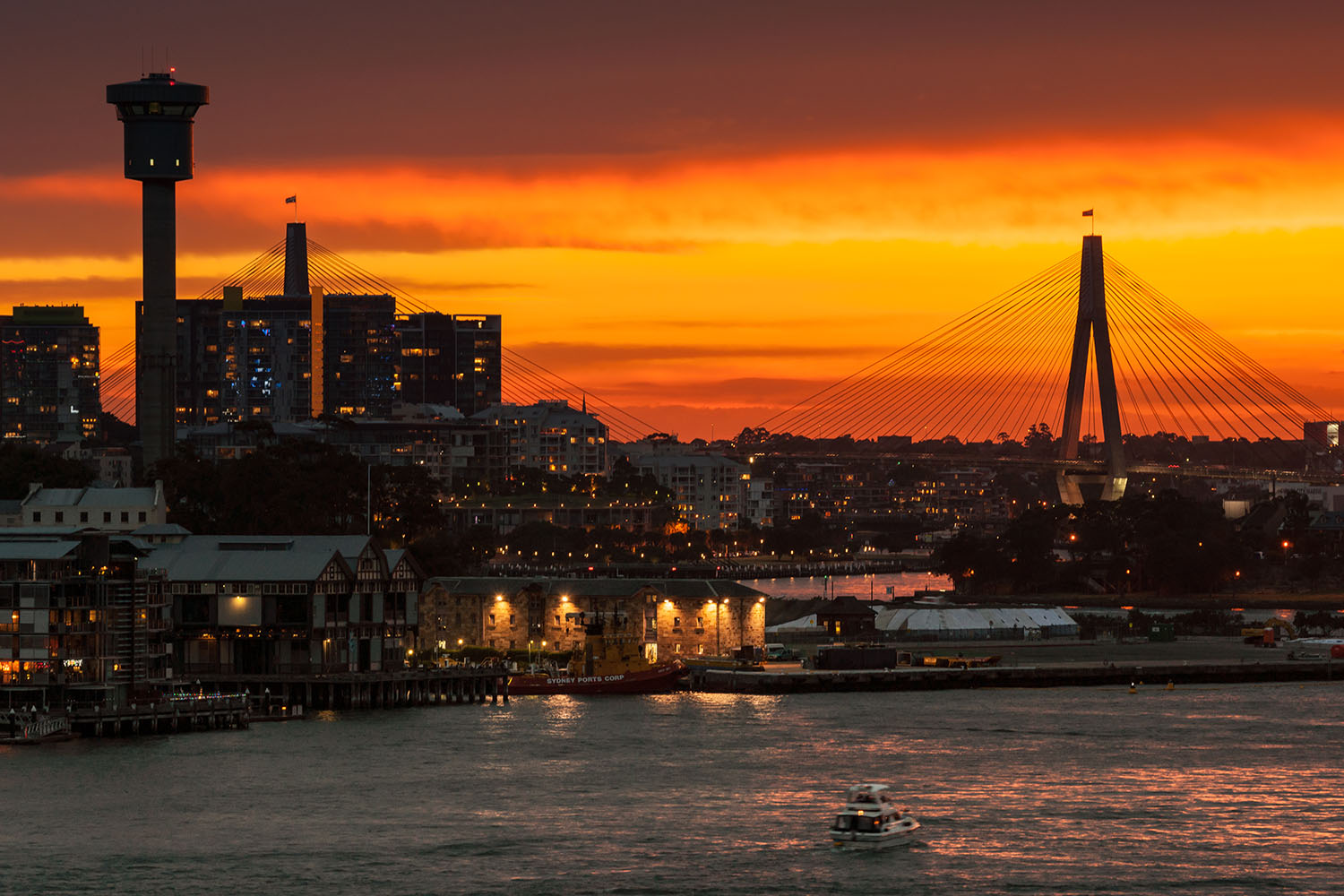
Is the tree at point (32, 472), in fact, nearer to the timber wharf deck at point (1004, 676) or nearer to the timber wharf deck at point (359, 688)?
the timber wharf deck at point (359, 688)

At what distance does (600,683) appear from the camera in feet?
266

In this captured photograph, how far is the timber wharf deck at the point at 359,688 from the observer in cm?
7738

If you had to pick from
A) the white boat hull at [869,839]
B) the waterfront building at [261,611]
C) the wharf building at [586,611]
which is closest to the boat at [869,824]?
the white boat hull at [869,839]

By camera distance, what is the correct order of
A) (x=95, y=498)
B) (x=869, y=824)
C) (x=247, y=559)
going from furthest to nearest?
(x=95, y=498), (x=247, y=559), (x=869, y=824)

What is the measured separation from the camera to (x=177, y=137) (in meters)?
Answer: 161

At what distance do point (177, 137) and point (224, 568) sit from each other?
89.5m

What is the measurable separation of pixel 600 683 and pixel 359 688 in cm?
914

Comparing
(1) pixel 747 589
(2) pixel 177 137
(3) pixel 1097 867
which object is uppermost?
(2) pixel 177 137

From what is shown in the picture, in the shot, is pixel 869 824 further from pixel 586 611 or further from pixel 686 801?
pixel 586 611

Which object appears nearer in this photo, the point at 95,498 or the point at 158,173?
the point at 95,498

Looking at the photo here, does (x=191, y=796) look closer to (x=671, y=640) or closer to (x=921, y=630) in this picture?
(x=671, y=640)

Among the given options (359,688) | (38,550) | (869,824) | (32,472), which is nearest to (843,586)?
(32,472)

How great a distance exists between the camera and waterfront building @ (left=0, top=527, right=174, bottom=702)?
236ft

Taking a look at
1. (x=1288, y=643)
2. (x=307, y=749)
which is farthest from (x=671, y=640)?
(x=1288, y=643)
